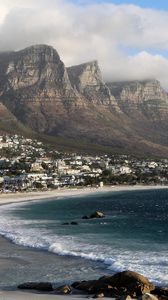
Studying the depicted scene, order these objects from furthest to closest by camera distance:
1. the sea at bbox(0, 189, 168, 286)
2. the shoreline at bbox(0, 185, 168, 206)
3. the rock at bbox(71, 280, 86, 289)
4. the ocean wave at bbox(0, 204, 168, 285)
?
the shoreline at bbox(0, 185, 168, 206)
the ocean wave at bbox(0, 204, 168, 285)
the sea at bbox(0, 189, 168, 286)
the rock at bbox(71, 280, 86, 289)

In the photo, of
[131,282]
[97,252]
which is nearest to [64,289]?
[131,282]

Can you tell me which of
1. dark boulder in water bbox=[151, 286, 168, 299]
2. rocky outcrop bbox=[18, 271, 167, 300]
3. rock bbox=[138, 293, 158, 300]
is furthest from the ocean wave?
rock bbox=[138, 293, 158, 300]

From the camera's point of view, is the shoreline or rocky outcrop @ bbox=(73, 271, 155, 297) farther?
the shoreline

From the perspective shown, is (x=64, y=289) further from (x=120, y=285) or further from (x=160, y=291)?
(x=160, y=291)

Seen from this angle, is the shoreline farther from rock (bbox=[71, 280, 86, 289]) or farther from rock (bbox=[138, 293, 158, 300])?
rock (bbox=[138, 293, 158, 300])

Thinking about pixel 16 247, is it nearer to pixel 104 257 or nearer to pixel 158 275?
pixel 104 257

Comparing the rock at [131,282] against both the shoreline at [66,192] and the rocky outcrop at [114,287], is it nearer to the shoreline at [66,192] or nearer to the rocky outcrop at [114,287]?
the rocky outcrop at [114,287]
